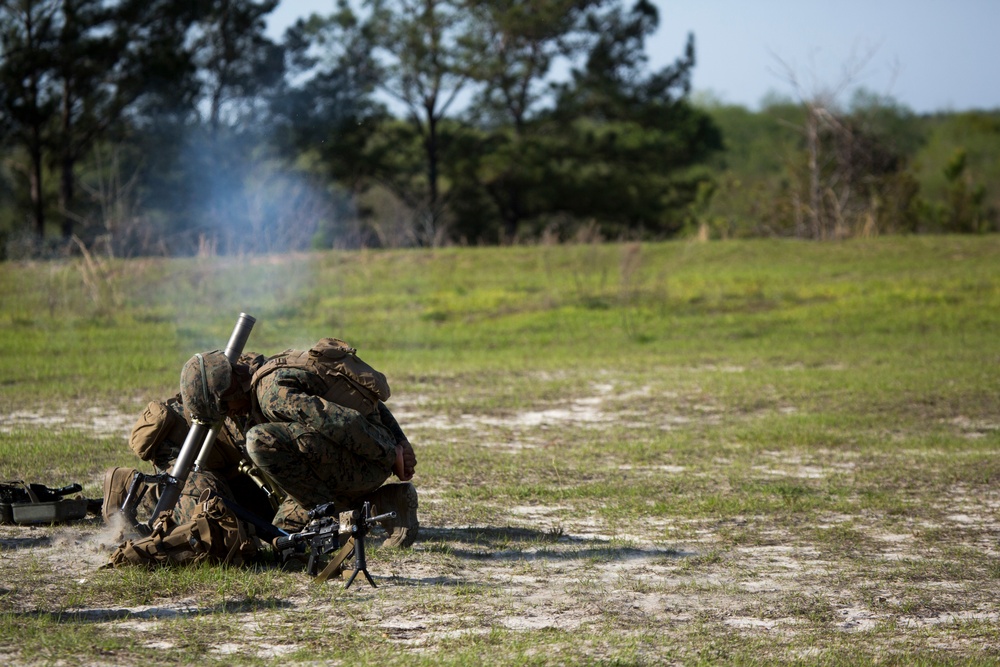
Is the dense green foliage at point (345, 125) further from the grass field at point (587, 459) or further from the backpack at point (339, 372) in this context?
the backpack at point (339, 372)

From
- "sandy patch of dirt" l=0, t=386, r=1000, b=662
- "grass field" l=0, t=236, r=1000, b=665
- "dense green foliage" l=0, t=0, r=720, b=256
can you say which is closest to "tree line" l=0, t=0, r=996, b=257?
"dense green foliage" l=0, t=0, r=720, b=256

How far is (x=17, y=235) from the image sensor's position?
970 inches

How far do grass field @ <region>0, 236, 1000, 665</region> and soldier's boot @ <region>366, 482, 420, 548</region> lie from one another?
96 mm

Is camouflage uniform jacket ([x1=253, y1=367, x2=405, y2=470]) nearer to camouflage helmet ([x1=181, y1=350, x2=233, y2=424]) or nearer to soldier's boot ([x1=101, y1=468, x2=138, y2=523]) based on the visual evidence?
camouflage helmet ([x1=181, y1=350, x2=233, y2=424])

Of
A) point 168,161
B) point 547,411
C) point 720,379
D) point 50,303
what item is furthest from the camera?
point 168,161

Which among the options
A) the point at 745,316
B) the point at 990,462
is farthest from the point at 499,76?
the point at 990,462

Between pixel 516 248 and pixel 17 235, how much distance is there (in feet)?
34.9

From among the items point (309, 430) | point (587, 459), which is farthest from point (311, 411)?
point (587, 459)

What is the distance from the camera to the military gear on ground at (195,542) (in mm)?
4938

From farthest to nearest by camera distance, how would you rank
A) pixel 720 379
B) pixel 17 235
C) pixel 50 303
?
1. pixel 17 235
2. pixel 50 303
3. pixel 720 379

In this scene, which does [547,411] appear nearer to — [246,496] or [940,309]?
[246,496]

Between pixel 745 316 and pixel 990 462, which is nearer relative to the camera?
pixel 990 462

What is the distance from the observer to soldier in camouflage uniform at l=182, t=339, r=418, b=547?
4949 mm

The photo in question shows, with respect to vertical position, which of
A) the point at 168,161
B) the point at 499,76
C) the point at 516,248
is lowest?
the point at 516,248
